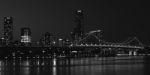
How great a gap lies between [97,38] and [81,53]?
1049 cm

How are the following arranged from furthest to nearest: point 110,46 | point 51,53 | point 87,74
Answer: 1. point 51,53
2. point 110,46
3. point 87,74

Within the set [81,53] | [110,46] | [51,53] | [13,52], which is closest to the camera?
[110,46]

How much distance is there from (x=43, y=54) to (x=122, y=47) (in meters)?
25.8

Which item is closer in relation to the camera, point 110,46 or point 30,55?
point 110,46

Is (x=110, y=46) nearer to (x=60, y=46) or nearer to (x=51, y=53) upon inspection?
(x=60, y=46)

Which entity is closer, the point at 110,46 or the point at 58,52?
the point at 110,46

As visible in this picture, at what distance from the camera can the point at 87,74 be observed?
37.1 m

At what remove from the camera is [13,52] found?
380ft

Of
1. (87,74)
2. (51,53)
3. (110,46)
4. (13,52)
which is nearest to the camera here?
(87,74)

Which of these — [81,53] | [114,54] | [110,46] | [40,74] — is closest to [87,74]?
→ [40,74]

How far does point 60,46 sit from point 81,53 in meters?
24.0

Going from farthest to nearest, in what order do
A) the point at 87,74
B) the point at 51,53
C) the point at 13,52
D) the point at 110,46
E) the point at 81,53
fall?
the point at 81,53 → the point at 51,53 → the point at 13,52 → the point at 110,46 → the point at 87,74

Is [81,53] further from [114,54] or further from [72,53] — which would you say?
[114,54]

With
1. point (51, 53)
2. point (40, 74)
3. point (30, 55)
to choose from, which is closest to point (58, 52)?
point (51, 53)
